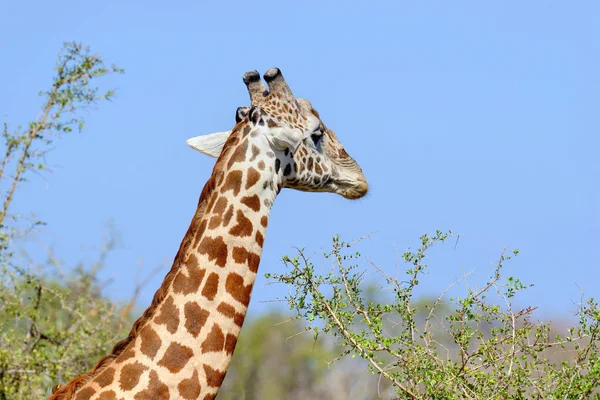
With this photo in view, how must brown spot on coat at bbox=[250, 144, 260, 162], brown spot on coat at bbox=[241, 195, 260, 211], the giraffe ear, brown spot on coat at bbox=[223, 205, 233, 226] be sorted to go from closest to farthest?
brown spot on coat at bbox=[223, 205, 233, 226]
brown spot on coat at bbox=[241, 195, 260, 211]
brown spot on coat at bbox=[250, 144, 260, 162]
the giraffe ear

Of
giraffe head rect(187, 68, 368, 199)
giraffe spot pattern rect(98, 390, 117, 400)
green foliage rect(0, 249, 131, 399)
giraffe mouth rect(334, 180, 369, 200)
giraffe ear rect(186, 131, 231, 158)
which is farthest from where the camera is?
green foliage rect(0, 249, 131, 399)

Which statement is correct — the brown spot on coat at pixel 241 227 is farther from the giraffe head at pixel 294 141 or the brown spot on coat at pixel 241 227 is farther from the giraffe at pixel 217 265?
the giraffe head at pixel 294 141

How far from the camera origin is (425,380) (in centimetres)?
657

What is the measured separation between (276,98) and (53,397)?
2468mm

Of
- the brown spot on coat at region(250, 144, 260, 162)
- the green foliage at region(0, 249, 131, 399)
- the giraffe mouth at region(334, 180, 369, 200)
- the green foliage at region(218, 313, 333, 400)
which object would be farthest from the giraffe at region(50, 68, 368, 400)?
the green foliage at region(218, 313, 333, 400)

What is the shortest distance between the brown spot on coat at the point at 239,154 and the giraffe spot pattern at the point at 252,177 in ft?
0.30

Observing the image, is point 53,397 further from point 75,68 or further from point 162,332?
point 75,68

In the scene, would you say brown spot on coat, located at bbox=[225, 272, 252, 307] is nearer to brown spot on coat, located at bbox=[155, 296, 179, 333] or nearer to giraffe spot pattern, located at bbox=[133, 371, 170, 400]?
brown spot on coat, located at bbox=[155, 296, 179, 333]

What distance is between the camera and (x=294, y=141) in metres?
6.61

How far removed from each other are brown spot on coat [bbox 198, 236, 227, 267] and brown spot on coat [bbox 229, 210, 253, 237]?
0.10m

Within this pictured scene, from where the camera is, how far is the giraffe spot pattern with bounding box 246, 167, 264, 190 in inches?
251

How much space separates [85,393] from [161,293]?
0.73 metres

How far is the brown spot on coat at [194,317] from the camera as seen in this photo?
5930mm

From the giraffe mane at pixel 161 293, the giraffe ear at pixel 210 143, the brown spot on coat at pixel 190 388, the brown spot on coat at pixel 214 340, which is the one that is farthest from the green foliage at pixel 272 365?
the brown spot on coat at pixel 190 388
